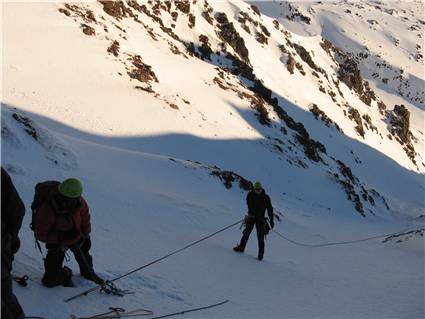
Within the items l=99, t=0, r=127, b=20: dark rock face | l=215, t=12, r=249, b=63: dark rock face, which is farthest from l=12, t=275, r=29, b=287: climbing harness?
l=215, t=12, r=249, b=63: dark rock face

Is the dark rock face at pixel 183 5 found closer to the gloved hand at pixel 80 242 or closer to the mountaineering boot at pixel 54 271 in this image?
the gloved hand at pixel 80 242

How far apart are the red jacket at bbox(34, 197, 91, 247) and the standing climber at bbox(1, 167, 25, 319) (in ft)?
3.80

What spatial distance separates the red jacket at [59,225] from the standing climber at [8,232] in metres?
1.16

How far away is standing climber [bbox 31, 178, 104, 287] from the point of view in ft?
21.6

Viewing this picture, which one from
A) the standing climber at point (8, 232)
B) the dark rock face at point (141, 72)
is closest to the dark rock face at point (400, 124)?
the dark rock face at point (141, 72)

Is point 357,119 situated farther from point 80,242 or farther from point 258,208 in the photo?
point 80,242

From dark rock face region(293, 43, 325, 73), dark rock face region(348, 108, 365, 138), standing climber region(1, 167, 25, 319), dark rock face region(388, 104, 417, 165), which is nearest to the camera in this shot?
standing climber region(1, 167, 25, 319)

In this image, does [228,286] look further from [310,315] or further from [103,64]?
[103,64]

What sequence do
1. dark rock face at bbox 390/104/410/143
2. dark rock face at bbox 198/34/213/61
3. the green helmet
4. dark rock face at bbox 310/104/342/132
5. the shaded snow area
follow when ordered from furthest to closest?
dark rock face at bbox 390/104/410/143, dark rock face at bbox 310/104/342/132, dark rock face at bbox 198/34/213/61, the shaded snow area, the green helmet

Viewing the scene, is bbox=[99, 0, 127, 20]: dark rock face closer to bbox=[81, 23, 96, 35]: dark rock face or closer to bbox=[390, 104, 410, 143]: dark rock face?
bbox=[81, 23, 96, 35]: dark rock face


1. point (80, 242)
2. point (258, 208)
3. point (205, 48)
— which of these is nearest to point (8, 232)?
point (80, 242)

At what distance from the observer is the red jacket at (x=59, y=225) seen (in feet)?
21.9

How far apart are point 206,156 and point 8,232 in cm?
2697

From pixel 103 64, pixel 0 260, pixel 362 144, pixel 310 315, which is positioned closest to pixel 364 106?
pixel 362 144
